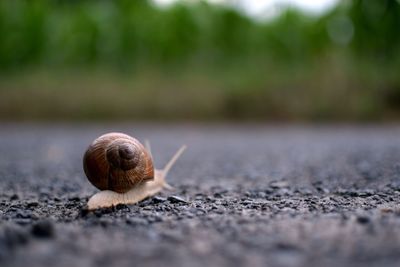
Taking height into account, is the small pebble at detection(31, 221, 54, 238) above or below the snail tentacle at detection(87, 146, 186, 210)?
above

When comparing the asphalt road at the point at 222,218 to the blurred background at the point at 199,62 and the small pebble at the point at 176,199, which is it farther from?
the blurred background at the point at 199,62

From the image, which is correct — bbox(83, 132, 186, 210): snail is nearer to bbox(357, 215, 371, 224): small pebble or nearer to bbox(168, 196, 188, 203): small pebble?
bbox(168, 196, 188, 203): small pebble

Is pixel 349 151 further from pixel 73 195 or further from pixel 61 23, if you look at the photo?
pixel 61 23

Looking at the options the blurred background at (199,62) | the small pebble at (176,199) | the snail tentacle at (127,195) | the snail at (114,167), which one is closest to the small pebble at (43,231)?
the snail tentacle at (127,195)

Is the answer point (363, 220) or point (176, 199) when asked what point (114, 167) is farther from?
point (363, 220)

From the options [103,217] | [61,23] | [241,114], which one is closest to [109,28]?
[61,23]

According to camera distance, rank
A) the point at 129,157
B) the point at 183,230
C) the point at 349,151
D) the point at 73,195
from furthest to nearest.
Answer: the point at 349,151 < the point at 73,195 < the point at 129,157 < the point at 183,230

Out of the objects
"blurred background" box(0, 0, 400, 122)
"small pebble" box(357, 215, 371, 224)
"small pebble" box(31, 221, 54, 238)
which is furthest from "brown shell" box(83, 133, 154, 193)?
"blurred background" box(0, 0, 400, 122)
